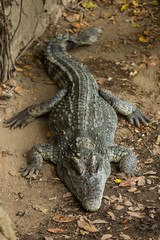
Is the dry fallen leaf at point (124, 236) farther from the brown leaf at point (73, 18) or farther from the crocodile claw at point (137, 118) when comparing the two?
the brown leaf at point (73, 18)

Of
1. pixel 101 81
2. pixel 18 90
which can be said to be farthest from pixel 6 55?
pixel 101 81

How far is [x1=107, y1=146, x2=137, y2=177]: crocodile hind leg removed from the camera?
554 centimetres

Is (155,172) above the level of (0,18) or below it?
below

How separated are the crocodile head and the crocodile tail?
3858 mm

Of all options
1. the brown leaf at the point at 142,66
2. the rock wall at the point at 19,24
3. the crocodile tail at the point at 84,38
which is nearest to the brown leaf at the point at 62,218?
the rock wall at the point at 19,24

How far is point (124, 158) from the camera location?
5.66m

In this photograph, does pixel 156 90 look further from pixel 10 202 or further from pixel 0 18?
pixel 10 202

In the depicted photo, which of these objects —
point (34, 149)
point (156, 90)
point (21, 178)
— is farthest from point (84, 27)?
point (21, 178)

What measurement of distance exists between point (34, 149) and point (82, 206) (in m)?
1.45

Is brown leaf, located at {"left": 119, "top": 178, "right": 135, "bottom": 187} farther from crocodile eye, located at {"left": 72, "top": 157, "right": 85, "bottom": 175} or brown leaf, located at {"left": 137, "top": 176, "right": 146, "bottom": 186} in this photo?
crocodile eye, located at {"left": 72, "top": 157, "right": 85, "bottom": 175}

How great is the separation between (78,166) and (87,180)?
23cm

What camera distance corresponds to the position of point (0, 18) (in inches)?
255

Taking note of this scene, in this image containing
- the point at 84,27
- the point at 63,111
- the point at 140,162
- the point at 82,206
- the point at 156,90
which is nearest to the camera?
the point at 82,206

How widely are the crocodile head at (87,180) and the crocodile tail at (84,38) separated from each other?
3858mm
